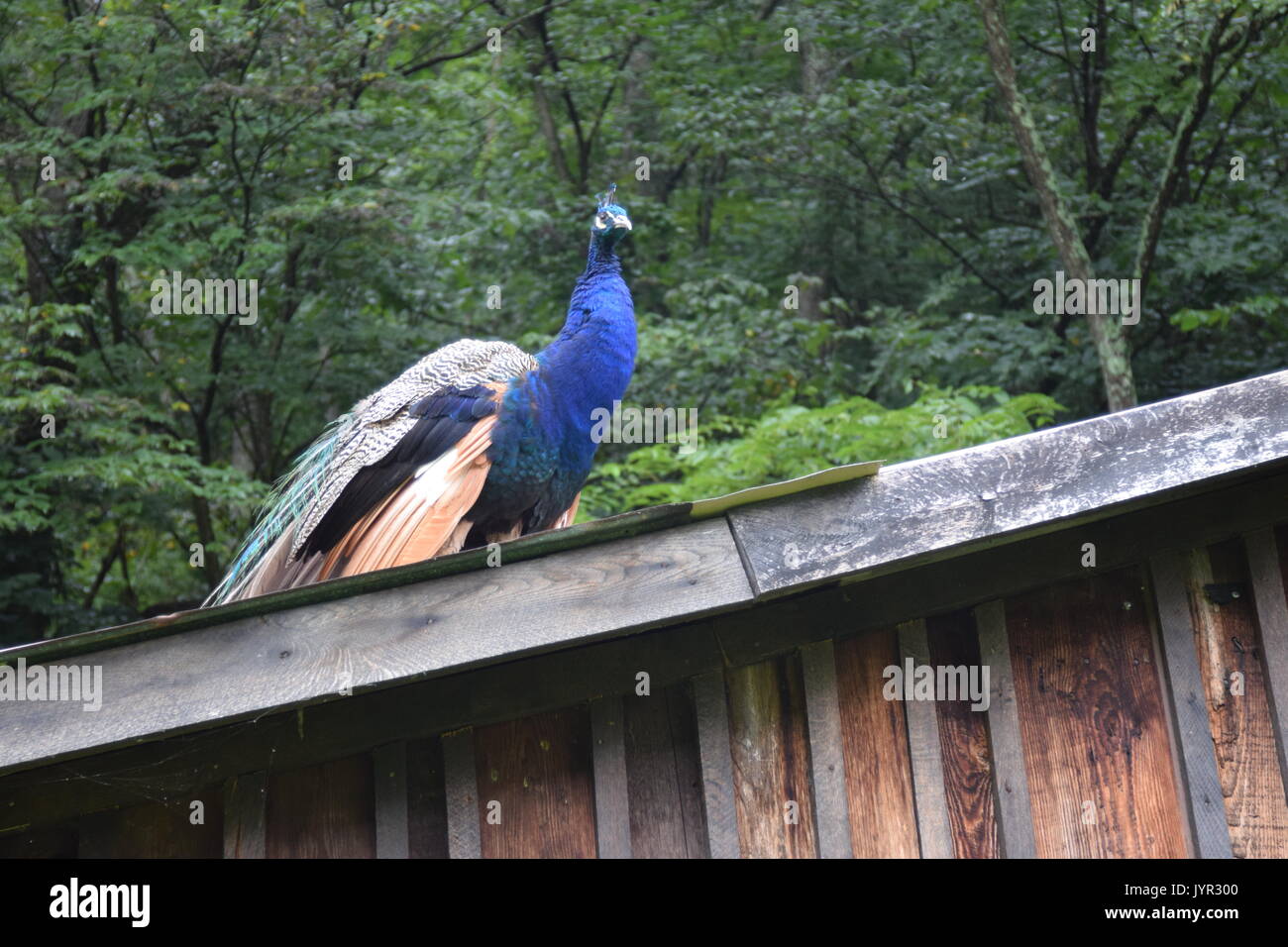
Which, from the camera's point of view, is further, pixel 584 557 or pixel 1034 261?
pixel 1034 261

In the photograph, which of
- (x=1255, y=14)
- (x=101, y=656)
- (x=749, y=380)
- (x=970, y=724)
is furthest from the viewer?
(x=749, y=380)

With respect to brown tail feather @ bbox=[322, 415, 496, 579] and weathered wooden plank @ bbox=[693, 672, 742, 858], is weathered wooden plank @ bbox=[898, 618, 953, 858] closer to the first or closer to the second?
weathered wooden plank @ bbox=[693, 672, 742, 858]

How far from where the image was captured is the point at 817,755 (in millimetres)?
2426

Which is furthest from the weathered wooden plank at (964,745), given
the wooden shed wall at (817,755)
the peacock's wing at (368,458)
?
the peacock's wing at (368,458)

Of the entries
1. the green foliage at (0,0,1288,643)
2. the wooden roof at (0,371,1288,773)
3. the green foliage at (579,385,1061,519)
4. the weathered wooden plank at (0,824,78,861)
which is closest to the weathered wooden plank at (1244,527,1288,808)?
the wooden roof at (0,371,1288,773)

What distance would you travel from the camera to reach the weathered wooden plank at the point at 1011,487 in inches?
85.4

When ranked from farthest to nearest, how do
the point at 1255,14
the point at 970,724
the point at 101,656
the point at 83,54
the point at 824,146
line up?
the point at 824,146
the point at 83,54
the point at 1255,14
the point at 970,724
the point at 101,656

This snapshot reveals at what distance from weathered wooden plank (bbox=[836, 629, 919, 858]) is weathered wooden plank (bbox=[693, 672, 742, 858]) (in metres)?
0.25

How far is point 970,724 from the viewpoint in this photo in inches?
97.6

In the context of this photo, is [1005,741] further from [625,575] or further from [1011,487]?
[625,575]

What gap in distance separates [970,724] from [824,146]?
8.16 metres

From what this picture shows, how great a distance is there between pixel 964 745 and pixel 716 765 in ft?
1.75

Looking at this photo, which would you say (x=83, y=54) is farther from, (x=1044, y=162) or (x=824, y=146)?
(x=1044, y=162)
